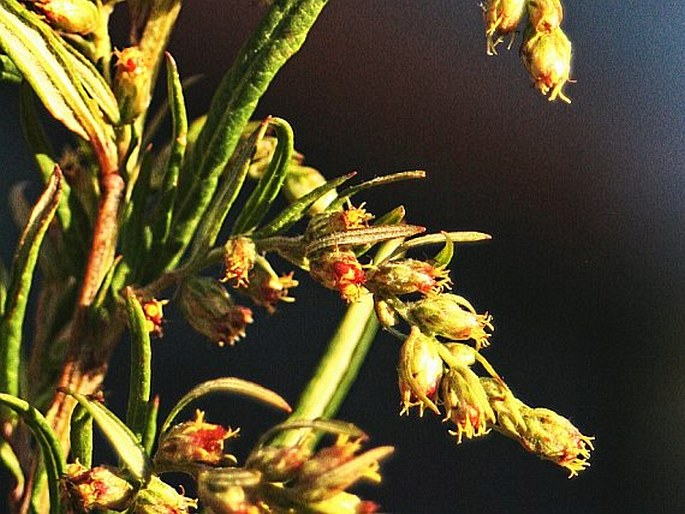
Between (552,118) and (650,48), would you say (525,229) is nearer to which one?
(552,118)

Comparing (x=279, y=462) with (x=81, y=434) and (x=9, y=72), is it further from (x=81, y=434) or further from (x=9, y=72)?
(x=9, y=72)

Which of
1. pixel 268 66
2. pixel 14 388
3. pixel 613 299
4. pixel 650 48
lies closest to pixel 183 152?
pixel 268 66

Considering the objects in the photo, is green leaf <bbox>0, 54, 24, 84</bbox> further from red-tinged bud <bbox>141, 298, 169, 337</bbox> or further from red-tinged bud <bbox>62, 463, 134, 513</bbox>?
red-tinged bud <bbox>62, 463, 134, 513</bbox>

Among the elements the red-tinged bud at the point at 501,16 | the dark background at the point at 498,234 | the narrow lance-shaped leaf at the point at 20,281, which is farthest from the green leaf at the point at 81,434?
the dark background at the point at 498,234

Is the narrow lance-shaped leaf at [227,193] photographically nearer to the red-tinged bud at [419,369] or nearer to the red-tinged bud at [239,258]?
the red-tinged bud at [239,258]

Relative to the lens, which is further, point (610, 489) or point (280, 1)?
point (610, 489)
